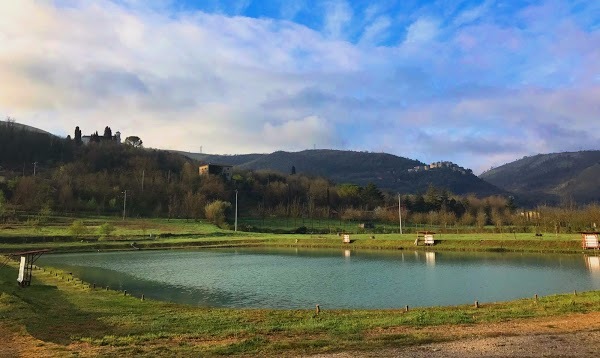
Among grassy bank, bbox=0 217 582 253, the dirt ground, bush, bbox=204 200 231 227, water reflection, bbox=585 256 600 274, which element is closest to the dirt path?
the dirt ground

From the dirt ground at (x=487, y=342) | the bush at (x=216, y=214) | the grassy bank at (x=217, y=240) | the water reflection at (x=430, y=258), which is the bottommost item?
the water reflection at (x=430, y=258)

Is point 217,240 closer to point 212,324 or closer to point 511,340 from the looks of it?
point 212,324

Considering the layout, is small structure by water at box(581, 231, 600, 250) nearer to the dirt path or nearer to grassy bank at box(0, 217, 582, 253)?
grassy bank at box(0, 217, 582, 253)

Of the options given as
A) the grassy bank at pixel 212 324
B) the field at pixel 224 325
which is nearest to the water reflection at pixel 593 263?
the grassy bank at pixel 212 324

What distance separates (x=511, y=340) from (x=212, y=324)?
10691 mm

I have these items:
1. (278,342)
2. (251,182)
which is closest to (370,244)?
(278,342)

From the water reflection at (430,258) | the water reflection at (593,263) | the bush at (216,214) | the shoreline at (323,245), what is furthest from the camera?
the bush at (216,214)

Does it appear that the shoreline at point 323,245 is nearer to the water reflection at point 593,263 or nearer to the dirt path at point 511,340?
the water reflection at point 593,263

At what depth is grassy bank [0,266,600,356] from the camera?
1316 centimetres

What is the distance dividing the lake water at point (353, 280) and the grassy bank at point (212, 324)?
14.9 ft

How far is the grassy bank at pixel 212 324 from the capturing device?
13156 mm

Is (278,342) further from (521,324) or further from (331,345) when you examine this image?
(521,324)

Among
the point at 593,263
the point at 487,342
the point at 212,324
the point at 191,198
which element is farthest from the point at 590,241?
the point at 191,198

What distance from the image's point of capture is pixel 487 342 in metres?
12.7
